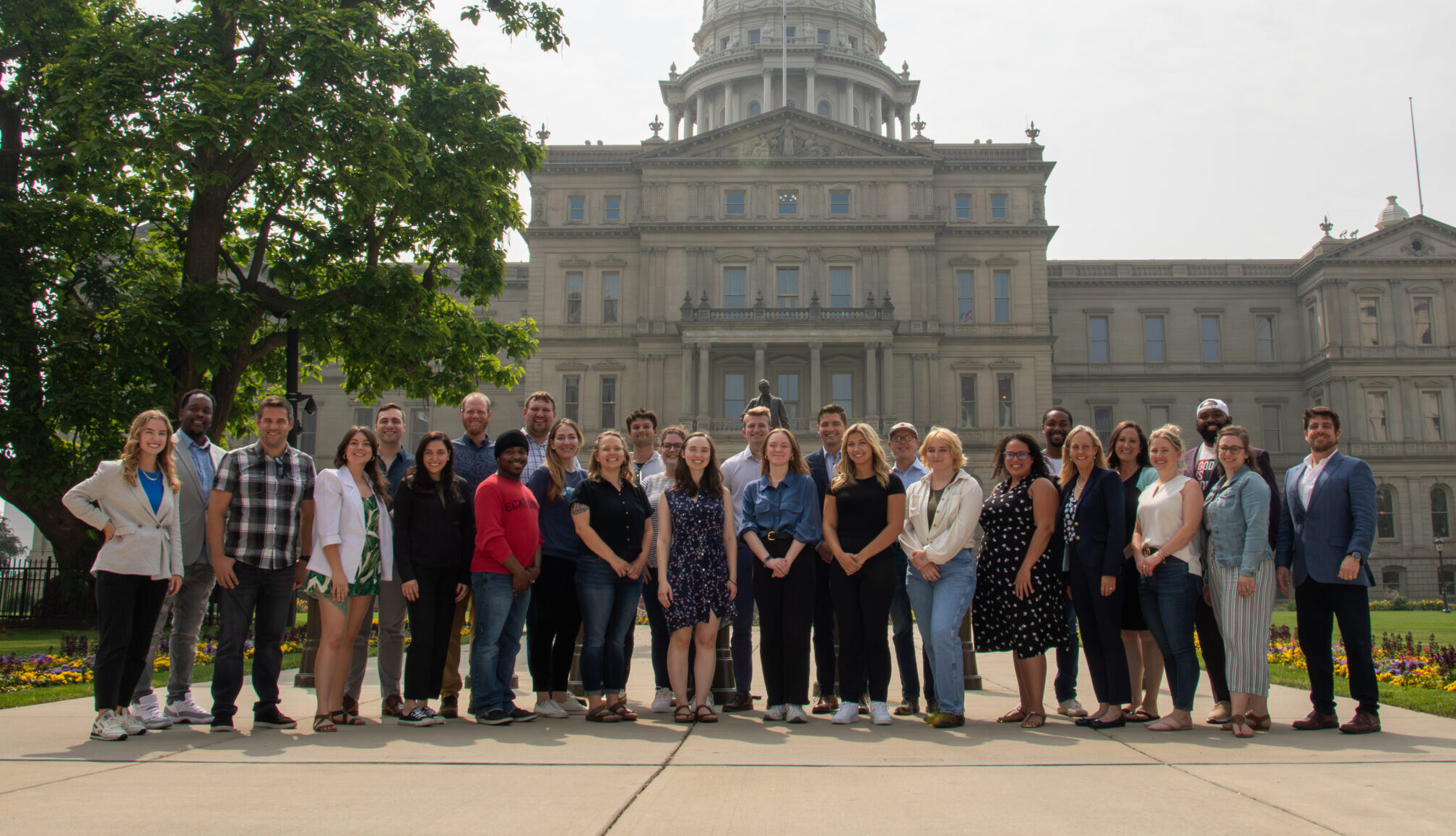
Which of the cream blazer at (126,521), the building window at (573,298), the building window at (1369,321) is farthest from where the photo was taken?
the building window at (1369,321)

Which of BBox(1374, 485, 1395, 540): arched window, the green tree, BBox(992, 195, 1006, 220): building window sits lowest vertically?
BBox(1374, 485, 1395, 540): arched window

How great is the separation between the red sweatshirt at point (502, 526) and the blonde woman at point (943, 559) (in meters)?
2.80

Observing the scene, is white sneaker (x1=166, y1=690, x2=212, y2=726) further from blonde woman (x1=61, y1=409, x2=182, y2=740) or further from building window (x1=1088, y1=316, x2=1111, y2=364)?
building window (x1=1088, y1=316, x2=1111, y2=364)

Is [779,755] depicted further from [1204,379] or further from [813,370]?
[1204,379]

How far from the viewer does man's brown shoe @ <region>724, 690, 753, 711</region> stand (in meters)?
8.70

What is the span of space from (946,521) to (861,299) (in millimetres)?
42187

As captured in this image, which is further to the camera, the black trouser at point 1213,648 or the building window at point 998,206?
the building window at point 998,206

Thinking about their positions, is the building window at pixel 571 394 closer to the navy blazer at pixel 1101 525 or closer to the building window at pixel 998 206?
the building window at pixel 998 206

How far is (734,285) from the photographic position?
4984cm

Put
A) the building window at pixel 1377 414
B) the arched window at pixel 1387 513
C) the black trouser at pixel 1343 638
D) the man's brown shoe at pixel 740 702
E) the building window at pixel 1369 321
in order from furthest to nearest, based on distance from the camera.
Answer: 1. the building window at pixel 1369 321
2. the building window at pixel 1377 414
3. the arched window at pixel 1387 513
4. the man's brown shoe at pixel 740 702
5. the black trouser at pixel 1343 638

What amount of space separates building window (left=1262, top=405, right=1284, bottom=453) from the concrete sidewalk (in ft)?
175

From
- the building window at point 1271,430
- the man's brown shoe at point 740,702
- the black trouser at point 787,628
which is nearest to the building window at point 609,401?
the building window at point 1271,430

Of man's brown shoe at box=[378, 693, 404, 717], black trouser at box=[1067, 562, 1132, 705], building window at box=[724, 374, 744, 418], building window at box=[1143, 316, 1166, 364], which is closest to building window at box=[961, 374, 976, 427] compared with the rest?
building window at box=[724, 374, 744, 418]

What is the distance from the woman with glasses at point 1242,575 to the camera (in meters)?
7.55
